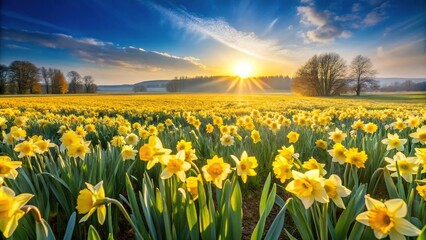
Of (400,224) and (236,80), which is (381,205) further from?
(236,80)

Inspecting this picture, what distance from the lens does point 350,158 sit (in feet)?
6.53

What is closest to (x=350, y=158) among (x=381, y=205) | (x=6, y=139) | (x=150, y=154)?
(x=381, y=205)

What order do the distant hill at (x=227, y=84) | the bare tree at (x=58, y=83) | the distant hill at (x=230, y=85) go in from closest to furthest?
the bare tree at (x=58, y=83) < the distant hill at (x=230, y=85) < the distant hill at (x=227, y=84)

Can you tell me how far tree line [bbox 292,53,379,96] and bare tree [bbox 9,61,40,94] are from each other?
189ft

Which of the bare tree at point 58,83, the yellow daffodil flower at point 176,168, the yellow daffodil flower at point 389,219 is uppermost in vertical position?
the bare tree at point 58,83

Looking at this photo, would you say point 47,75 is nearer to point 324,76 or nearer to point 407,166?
point 324,76

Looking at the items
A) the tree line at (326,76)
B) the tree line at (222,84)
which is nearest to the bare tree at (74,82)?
the tree line at (222,84)

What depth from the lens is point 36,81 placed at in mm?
60031

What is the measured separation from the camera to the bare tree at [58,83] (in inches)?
2657

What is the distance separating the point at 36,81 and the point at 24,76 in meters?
2.37

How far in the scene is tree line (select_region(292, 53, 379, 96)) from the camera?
2335 inches

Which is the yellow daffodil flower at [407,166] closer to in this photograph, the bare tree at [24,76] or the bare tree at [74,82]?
the bare tree at [24,76]

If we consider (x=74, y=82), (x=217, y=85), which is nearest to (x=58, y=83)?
(x=74, y=82)

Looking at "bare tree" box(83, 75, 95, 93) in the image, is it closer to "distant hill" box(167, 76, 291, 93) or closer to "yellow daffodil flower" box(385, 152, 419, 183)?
"distant hill" box(167, 76, 291, 93)
